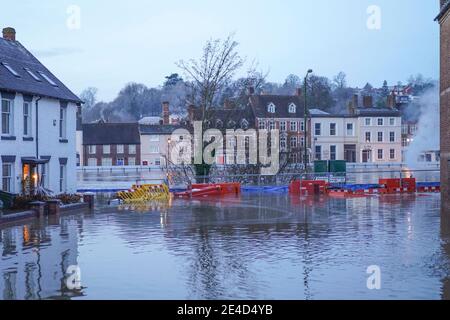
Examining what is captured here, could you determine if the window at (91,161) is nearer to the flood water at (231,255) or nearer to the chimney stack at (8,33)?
the chimney stack at (8,33)

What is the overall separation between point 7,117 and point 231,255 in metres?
16.8

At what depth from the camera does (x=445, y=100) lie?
28.8 m

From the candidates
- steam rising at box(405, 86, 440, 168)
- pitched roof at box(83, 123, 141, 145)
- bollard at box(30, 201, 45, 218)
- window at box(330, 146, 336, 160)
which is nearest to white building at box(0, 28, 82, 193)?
bollard at box(30, 201, 45, 218)

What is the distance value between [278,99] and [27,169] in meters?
62.5

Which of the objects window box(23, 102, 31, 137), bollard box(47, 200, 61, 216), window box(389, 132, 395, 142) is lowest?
bollard box(47, 200, 61, 216)

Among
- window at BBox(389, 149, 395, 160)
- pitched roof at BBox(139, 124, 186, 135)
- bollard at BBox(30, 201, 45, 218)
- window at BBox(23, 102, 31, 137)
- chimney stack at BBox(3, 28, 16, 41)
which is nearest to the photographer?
bollard at BBox(30, 201, 45, 218)

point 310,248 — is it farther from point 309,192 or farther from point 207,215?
point 309,192

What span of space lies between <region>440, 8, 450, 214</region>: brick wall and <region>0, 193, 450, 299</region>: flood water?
114 cm

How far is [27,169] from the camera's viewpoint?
3119 centimetres

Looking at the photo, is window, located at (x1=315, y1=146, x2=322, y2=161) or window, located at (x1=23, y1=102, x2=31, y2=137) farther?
window, located at (x1=315, y1=146, x2=322, y2=161)

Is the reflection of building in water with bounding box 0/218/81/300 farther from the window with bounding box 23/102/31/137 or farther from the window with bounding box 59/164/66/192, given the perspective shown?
the window with bounding box 59/164/66/192

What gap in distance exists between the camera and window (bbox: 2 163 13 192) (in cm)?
2919

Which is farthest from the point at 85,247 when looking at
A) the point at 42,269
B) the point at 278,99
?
the point at 278,99

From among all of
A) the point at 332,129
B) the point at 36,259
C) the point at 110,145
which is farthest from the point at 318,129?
the point at 36,259
